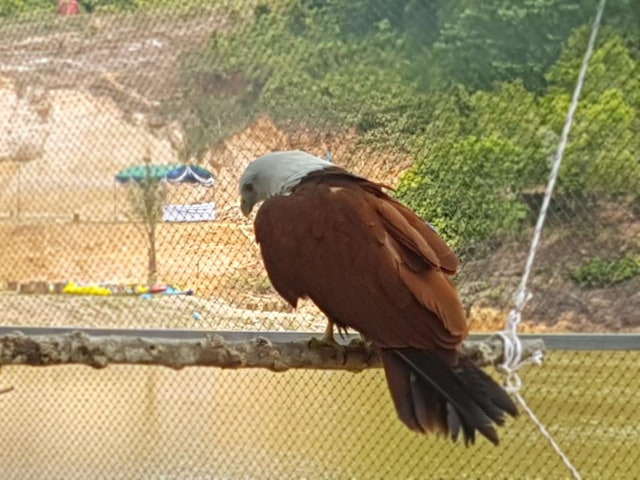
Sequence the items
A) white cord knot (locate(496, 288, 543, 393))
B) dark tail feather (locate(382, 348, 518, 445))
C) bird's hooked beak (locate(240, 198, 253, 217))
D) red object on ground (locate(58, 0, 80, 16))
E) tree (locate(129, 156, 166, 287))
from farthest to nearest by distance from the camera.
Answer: red object on ground (locate(58, 0, 80, 16)) < tree (locate(129, 156, 166, 287)) < bird's hooked beak (locate(240, 198, 253, 217)) < white cord knot (locate(496, 288, 543, 393)) < dark tail feather (locate(382, 348, 518, 445))

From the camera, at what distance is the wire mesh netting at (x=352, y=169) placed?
2.12 meters

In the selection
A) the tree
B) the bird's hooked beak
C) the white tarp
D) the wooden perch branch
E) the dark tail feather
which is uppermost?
the dark tail feather

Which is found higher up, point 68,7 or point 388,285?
point 388,285

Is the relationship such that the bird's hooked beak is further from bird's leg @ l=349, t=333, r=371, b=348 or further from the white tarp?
the white tarp

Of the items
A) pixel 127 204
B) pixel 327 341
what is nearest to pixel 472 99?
pixel 127 204

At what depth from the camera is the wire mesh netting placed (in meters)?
2.12

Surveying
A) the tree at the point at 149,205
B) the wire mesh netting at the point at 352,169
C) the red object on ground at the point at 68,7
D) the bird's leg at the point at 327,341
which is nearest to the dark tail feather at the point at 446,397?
the bird's leg at the point at 327,341

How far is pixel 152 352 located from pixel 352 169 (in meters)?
0.99

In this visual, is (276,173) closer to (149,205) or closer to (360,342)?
(360,342)

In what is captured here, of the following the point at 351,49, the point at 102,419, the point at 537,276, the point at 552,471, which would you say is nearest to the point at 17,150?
the point at 102,419

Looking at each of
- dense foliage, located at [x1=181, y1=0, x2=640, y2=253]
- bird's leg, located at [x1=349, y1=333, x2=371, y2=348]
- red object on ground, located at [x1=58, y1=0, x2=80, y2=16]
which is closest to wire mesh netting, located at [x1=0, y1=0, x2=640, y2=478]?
dense foliage, located at [x1=181, y1=0, x2=640, y2=253]

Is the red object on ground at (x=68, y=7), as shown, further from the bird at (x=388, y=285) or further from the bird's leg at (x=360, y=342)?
the bird's leg at (x=360, y=342)

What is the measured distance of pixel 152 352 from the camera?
1157 millimetres

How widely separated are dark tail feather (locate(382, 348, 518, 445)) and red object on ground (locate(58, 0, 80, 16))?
5.91 ft
